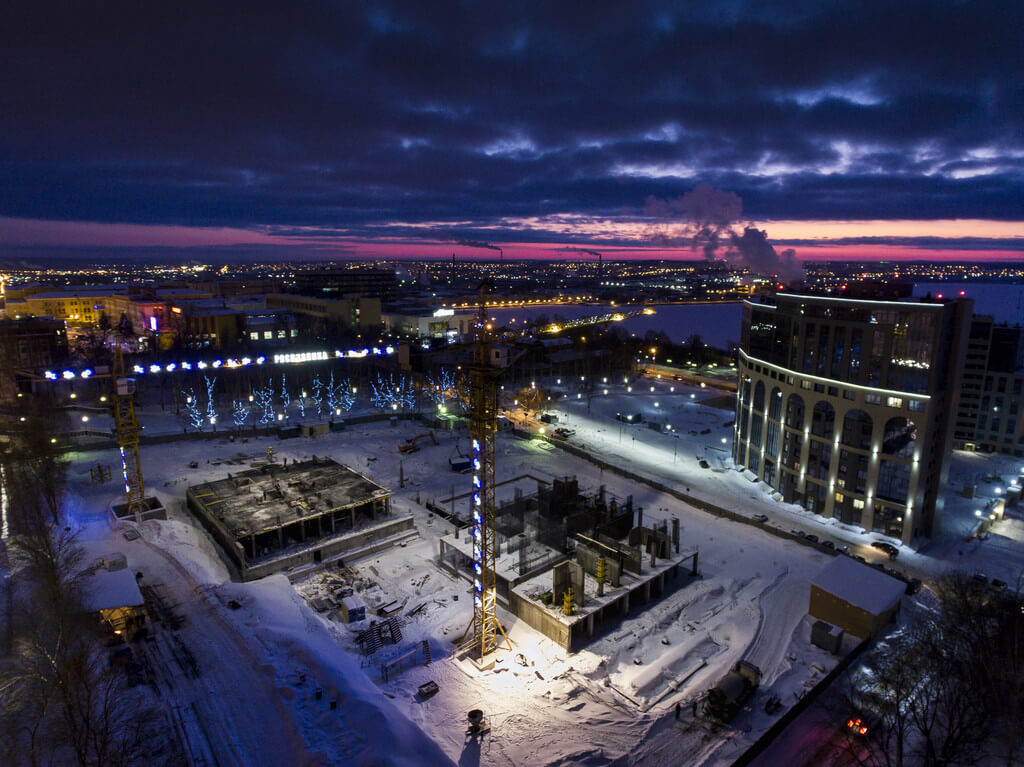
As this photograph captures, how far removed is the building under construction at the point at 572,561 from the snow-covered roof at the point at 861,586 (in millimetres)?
5398

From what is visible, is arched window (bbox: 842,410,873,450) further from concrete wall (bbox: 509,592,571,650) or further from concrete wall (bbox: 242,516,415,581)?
concrete wall (bbox: 242,516,415,581)

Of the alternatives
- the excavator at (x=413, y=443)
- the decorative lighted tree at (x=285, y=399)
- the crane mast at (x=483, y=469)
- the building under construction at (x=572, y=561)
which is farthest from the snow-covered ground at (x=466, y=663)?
the decorative lighted tree at (x=285, y=399)

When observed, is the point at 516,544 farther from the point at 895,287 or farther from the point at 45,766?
the point at 895,287

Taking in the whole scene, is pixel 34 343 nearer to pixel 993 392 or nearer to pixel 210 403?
pixel 210 403

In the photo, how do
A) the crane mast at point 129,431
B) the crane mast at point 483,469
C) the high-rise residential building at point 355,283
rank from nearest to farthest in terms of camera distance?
1. the crane mast at point 483,469
2. the crane mast at point 129,431
3. the high-rise residential building at point 355,283

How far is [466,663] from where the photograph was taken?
63.7ft

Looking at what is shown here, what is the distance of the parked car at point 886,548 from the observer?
26797mm

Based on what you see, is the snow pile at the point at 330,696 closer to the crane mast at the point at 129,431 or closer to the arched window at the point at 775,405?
the crane mast at the point at 129,431

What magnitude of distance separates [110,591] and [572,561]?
16.1m

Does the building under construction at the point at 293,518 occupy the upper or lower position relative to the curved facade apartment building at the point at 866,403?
lower

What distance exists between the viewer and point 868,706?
54.7 feet

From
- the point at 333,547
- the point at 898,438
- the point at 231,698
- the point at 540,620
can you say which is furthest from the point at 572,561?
the point at 898,438

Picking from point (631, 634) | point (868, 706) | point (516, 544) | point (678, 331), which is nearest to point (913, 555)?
point (868, 706)

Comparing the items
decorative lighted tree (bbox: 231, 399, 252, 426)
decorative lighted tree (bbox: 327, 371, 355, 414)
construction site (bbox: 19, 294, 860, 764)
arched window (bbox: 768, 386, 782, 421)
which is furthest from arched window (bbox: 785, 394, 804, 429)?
decorative lighted tree (bbox: 231, 399, 252, 426)
